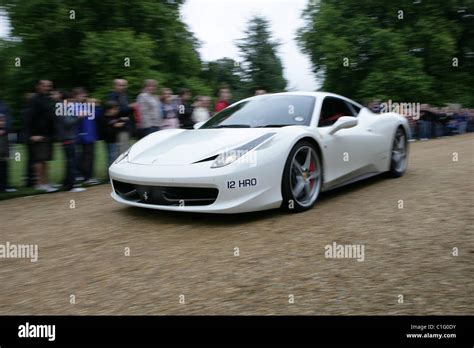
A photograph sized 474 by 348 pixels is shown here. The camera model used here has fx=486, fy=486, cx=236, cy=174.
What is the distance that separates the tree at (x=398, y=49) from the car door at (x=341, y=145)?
18905 mm

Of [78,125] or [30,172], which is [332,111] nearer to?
[78,125]

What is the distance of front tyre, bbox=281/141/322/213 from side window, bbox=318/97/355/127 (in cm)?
51

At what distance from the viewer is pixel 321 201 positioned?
5.61 m

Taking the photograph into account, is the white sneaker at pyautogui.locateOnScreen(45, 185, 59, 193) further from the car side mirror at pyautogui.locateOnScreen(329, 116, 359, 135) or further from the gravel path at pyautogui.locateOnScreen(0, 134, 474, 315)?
the car side mirror at pyautogui.locateOnScreen(329, 116, 359, 135)

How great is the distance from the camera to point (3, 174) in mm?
7051
